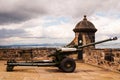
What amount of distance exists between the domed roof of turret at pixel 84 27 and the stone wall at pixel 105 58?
147cm

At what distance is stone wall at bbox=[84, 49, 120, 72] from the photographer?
34.3 feet

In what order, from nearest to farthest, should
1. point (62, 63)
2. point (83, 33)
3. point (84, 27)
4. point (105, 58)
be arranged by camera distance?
point (62, 63) < point (105, 58) < point (84, 27) < point (83, 33)

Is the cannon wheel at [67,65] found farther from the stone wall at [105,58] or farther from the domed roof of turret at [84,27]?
the domed roof of turret at [84,27]

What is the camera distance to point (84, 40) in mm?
15227

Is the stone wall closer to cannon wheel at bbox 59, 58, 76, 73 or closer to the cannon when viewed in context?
the cannon

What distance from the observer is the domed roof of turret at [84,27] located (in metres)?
15.1

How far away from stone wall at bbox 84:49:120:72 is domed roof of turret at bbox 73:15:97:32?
1467mm

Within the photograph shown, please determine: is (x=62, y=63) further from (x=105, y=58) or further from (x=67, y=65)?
(x=105, y=58)

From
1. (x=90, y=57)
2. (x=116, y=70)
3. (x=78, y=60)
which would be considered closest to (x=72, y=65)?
(x=116, y=70)

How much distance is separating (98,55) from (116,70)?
2164mm

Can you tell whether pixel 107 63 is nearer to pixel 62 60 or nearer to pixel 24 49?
pixel 62 60

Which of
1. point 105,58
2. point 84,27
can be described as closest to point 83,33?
point 84,27

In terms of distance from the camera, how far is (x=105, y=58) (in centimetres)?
1159

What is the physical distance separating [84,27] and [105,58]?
3.84 metres
